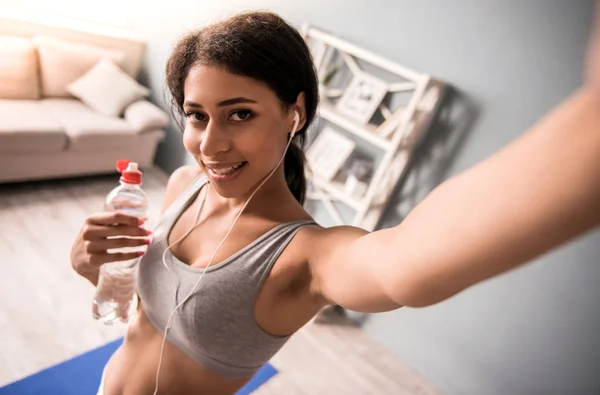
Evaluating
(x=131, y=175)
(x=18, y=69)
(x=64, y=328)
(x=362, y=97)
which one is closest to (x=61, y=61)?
(x=18, y=69)

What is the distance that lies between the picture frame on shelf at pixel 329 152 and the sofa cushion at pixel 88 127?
60.9 inches

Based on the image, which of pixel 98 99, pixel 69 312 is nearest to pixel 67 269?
pixel 69 312

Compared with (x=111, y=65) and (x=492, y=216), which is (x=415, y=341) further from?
(x=111, y=65)

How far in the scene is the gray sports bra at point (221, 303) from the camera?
73 cm

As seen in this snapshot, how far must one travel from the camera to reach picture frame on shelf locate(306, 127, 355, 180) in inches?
96.3

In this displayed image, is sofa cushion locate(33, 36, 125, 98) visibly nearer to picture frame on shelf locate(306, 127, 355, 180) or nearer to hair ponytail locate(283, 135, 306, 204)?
picture frame on shelf locate(306, 127, 355, 180)

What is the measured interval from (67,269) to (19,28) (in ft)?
6.92

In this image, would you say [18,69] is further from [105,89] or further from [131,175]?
[131,175]

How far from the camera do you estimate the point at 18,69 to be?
115 inches

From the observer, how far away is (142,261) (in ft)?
2.93

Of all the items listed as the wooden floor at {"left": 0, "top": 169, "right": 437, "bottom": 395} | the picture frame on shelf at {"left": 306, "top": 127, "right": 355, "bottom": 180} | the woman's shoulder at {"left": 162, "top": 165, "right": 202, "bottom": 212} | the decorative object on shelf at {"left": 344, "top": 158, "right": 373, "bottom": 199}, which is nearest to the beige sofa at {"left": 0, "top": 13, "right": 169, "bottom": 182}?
the wooden floor at {"left": 0, "top": 169, "right": 437, "bottom": 395}

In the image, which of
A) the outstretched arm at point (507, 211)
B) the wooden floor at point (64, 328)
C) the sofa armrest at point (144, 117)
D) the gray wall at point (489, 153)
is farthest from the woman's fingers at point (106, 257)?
the sofa armrest at point (144, 117)

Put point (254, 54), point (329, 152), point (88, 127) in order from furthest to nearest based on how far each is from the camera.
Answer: point (88, 127) → point (329, 152) → point (254, 54)

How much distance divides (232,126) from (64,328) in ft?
5.49
